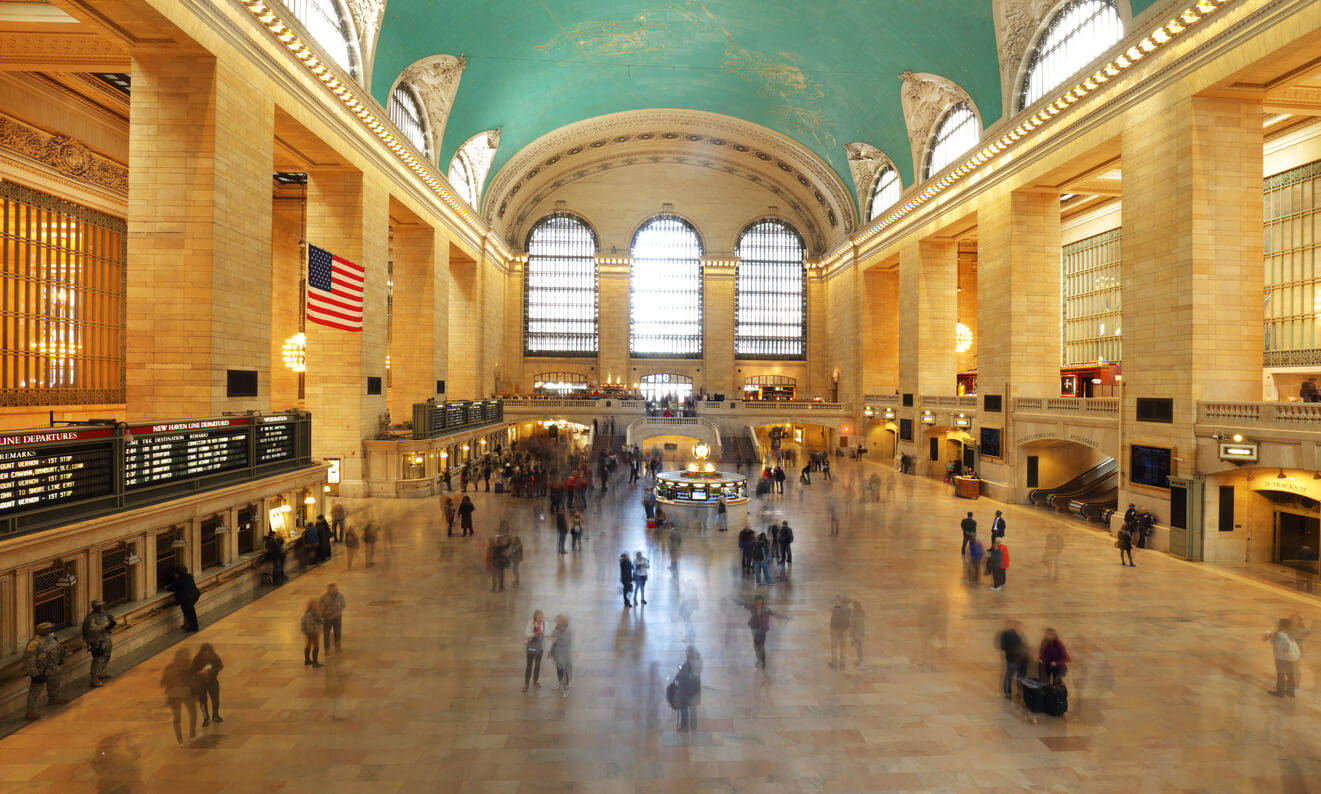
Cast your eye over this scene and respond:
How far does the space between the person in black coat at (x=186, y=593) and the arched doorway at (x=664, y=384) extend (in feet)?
109

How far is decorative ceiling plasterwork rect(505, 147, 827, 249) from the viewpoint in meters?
39.3

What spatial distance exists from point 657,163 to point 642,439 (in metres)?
19.4

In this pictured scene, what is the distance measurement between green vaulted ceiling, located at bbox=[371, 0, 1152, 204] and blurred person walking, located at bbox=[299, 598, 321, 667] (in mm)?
16959

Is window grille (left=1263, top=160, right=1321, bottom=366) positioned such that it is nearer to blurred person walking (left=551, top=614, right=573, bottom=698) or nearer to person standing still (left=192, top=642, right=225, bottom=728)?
blurred person walking (left=551, top=614, right=573, bottom=698)

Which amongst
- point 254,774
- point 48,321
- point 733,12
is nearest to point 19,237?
point 48,321

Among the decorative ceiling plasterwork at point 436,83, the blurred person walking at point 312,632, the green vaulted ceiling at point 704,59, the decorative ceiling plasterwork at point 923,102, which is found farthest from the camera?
the decorative ceiling plasterwork at point 923,102

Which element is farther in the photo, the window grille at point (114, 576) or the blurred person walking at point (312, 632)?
the window grille at point (114, 576)

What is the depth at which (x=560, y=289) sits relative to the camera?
41.5 m

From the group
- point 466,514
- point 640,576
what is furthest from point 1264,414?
point 466,514

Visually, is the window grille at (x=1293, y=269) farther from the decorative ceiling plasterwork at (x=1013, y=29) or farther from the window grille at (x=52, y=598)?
the window grille at (x=52, y=598)

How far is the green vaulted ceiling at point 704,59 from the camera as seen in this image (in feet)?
67.6

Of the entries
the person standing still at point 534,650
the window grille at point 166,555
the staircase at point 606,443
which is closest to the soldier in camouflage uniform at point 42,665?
the window grille at point 166,555

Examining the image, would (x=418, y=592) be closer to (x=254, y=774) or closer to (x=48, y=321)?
(x=254, y=774)

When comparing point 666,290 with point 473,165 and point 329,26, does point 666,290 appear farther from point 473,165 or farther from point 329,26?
point 329,26
